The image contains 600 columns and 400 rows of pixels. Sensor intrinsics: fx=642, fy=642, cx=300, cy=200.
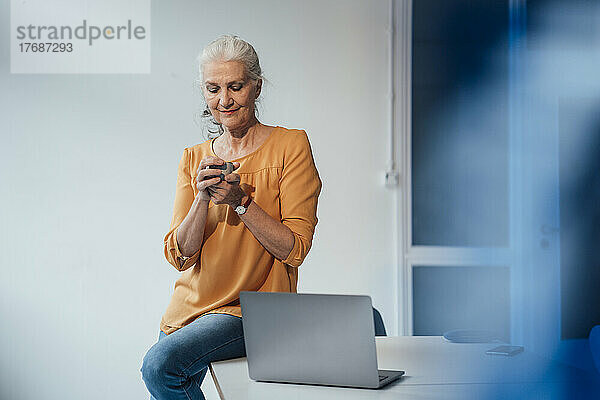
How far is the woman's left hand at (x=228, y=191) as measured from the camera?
94 centimetres

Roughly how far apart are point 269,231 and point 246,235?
0.16 feet

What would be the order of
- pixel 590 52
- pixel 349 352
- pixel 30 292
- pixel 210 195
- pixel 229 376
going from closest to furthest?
pixel 590 52 < pixel 349 352 < pixel 229 376 < pixel 210 195 < pixel 30 292

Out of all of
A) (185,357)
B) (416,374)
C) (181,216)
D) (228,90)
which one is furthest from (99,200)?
(416,374)

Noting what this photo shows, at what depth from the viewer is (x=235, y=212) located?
1.02 m

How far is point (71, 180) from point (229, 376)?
4.72 ft

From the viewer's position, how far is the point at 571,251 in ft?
0.82

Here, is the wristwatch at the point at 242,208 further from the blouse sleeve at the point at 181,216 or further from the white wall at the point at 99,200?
the white wall at the point at 99,200

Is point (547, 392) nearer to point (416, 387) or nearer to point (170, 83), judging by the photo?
point (416, 387)

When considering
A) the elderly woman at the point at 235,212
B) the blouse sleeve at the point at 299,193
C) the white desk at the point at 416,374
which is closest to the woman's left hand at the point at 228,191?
the elderly woman at the point at 235,212

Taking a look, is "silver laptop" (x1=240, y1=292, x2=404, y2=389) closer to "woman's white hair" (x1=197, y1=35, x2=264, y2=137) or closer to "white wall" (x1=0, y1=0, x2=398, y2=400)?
"woman's white hair" (x1=197, y1=35, x2=264, y2=137)

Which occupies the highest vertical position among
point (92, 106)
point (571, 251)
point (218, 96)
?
point (92, 106)

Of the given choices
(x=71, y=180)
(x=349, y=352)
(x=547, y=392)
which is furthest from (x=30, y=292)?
(x=547, y=392)

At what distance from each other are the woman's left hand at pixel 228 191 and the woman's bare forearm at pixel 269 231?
26 millimetres

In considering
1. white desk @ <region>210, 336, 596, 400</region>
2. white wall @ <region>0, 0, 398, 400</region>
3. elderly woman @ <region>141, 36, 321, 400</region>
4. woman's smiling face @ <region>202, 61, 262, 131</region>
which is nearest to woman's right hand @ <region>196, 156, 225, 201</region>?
elderly woman @ <region>141, 36, 321, 400</region>
